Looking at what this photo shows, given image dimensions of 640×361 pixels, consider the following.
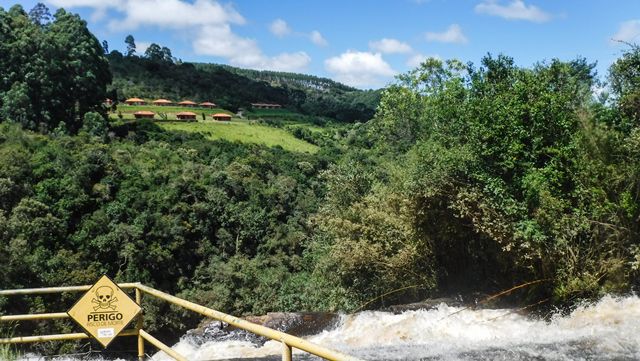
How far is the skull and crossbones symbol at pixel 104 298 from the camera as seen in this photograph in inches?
207

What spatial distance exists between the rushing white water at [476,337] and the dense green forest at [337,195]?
128cm

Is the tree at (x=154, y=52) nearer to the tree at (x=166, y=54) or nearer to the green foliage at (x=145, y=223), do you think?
the tree at (x=166, y=54)

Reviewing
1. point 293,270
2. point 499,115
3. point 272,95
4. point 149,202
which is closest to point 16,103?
point 149,202

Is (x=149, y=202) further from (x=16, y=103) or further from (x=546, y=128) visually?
(x=546, y=128)

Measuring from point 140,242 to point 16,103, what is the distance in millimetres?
21441

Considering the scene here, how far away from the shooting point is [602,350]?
906 cm

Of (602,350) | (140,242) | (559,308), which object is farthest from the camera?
(140,242)

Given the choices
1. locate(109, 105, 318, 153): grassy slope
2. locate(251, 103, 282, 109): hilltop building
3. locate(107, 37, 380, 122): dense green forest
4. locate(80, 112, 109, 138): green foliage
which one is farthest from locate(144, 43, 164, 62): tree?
locate(80, 112, 109, 138): green foliage

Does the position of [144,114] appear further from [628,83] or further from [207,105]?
[628,83]

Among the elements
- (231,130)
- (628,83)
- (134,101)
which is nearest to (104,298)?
(628,83)

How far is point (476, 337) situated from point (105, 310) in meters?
8.22

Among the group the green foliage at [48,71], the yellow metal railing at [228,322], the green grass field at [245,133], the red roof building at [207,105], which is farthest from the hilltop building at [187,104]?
the yellow metal railing at [228,322]

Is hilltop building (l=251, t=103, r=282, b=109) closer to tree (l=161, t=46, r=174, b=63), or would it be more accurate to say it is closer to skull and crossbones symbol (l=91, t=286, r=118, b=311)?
tree (l=161, t=46, r=174, b=63)

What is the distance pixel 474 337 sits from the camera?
1122 centimetres
